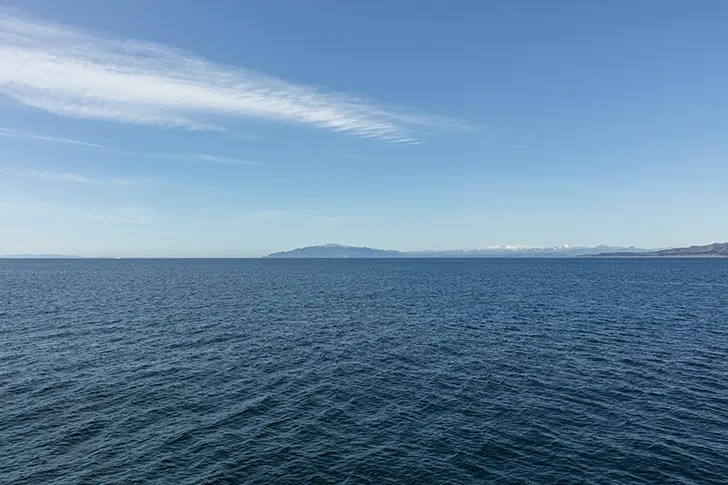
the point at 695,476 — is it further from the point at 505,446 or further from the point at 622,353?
the point at 622,353

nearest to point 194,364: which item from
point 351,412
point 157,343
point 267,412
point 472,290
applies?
point 157,343

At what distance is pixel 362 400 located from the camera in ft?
144

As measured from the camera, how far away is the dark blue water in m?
31.3

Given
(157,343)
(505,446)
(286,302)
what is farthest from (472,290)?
(505,446)

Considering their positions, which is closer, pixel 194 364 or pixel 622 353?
pixel 194 364

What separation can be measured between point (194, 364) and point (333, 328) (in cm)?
2950

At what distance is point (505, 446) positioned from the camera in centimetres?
3428

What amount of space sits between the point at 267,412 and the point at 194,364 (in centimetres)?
1972

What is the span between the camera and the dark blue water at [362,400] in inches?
1232

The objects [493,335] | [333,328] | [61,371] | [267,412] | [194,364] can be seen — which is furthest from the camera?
[333,328]

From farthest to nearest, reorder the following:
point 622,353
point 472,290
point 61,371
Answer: point 472,290 → point 622,353 → point 61,371

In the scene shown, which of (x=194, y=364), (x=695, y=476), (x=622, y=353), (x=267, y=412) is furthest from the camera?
(x=622, y=353)

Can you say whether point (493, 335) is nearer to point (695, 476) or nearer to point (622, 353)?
point (622, 353)

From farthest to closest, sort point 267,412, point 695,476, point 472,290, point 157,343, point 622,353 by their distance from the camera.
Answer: point 472,290
point 157,343
point 622,353
point 267,412
point 695,476
